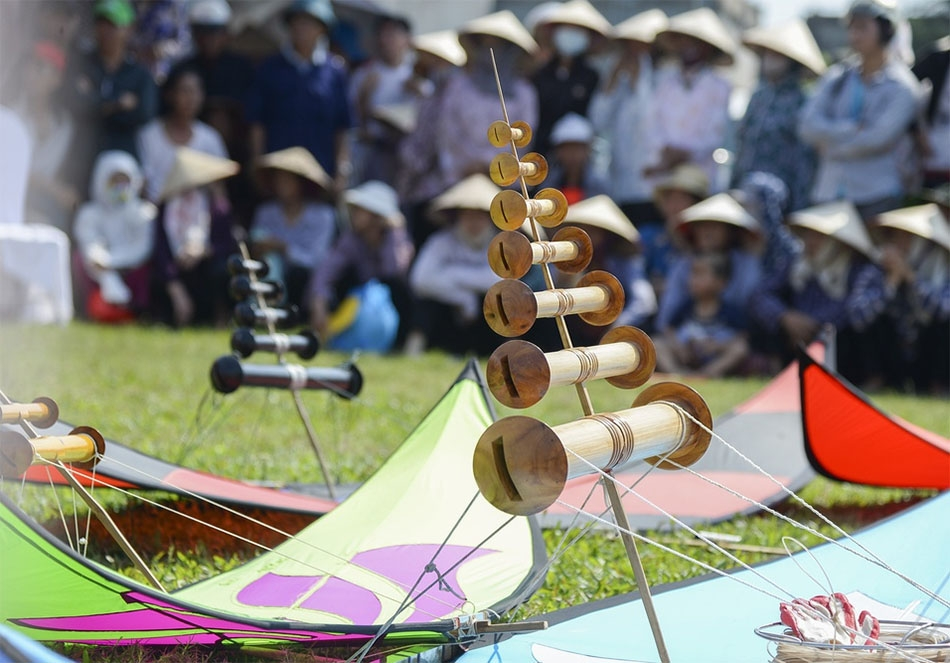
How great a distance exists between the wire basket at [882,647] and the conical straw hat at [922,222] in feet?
11.8

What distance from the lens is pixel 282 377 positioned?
254 centimetres

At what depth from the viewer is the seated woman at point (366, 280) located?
5.72 metres

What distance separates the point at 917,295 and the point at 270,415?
9.44 ft

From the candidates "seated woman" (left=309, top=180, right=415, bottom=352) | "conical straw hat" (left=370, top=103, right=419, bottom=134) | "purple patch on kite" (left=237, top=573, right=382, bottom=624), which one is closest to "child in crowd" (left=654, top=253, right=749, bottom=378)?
"seated woman" (left=309, top=180, right=415, bottom=352)

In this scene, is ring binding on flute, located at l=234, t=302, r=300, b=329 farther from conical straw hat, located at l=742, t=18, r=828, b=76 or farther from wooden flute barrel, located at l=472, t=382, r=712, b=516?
conical straw hat, located at l=742, t=18, r=828, b=76

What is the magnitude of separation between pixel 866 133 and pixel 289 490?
3.44m

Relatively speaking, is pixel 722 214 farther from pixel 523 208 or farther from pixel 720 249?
pixel 523 208

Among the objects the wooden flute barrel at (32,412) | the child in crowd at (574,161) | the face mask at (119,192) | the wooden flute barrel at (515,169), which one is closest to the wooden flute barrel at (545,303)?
the wooden flute barrel at (515,169)

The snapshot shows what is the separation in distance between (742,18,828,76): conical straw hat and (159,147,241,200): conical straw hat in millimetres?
2714

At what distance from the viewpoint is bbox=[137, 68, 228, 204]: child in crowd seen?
6480 mm

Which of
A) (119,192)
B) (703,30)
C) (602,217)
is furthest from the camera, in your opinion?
(119,192)

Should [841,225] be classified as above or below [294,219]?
below

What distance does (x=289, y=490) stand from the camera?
2754 mm

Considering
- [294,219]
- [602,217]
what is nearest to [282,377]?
[602,217]
